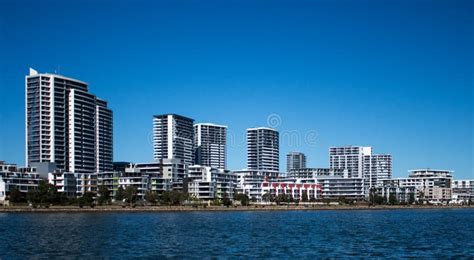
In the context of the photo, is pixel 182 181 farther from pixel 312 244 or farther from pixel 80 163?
pixel 312 244

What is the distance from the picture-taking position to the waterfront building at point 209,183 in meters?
157

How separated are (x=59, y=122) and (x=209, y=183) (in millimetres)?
38761

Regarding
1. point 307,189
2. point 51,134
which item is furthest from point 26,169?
point 307,189

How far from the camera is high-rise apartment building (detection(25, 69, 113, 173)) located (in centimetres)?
14850

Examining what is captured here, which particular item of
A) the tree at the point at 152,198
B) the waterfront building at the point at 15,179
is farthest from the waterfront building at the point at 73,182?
the tree at the point at 152,198

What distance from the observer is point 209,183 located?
6186 inches

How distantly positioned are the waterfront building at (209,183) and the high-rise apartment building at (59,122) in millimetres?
25440

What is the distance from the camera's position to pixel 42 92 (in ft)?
492

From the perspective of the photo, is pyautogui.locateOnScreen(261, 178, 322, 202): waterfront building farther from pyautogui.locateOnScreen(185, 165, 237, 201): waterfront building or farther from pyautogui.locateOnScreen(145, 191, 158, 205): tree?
pyautogui.locateOnScreen(145, 191, 158, 205): tree

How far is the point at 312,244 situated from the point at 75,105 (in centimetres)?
12244

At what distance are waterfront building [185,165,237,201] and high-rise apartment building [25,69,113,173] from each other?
83.5ft

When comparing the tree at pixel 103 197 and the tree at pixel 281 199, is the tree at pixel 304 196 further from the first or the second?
the tree at pixel 103 197

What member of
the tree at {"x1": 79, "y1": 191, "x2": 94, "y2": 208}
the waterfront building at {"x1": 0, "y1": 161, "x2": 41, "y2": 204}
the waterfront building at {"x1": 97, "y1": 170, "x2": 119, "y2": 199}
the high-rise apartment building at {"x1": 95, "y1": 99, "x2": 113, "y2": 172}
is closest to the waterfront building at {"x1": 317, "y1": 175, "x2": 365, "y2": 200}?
the high-rise apartment building at {"x1": 95, "y1": 99, "x2": 113, "y2": 172}

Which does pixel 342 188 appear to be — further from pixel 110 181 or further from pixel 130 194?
pixel 130 194
